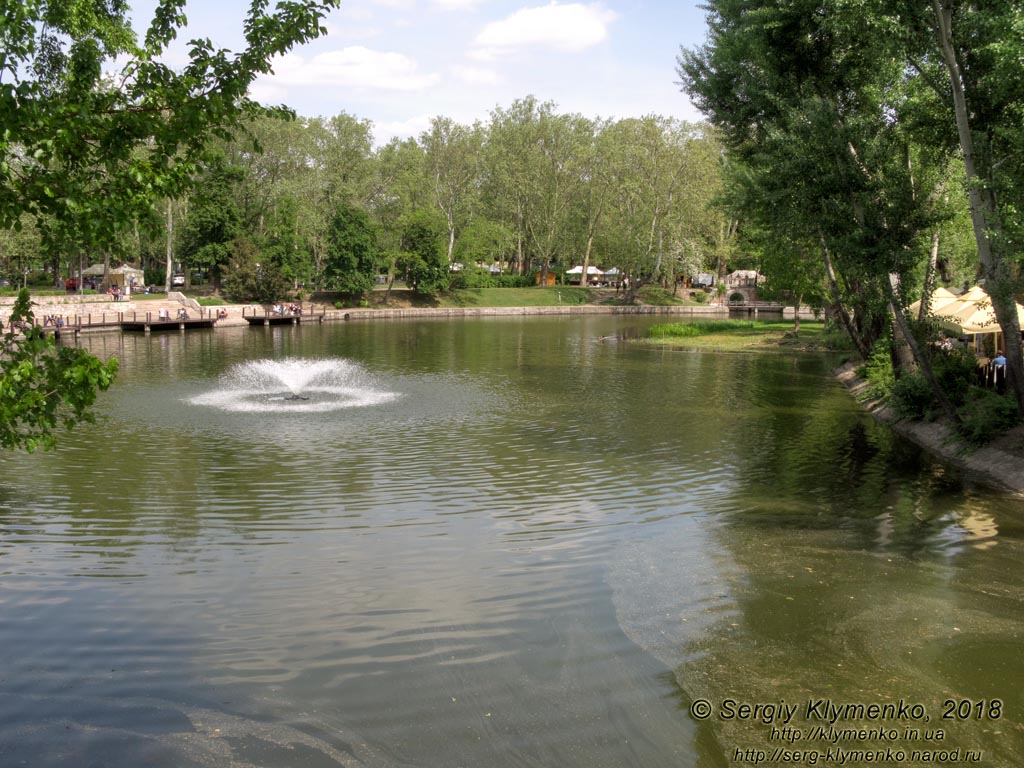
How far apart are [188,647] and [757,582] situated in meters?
7.12

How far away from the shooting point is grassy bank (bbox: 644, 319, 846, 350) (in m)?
48.5

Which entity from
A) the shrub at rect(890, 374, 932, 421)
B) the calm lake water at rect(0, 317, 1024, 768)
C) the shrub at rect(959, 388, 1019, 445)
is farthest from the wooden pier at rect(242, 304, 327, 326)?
the shrub at rect(959, 388, 1019, 445)

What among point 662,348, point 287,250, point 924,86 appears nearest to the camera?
point 924,86

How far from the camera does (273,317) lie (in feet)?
213

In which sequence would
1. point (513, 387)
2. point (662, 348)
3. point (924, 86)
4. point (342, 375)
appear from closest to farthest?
point (924, 86)
point (513, 387)
point (342, 375)
point (662, 348)

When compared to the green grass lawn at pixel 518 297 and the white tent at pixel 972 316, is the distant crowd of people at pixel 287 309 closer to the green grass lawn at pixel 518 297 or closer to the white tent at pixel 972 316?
the green grass lawn at pixel 518 297

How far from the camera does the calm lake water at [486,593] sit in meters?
7.38

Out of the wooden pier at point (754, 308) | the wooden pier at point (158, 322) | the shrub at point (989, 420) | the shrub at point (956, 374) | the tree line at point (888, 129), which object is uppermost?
the tree line at point (888, 129)

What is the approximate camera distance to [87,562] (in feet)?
39.3

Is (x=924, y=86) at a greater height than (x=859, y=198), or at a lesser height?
greater

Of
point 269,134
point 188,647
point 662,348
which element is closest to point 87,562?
point 188,647

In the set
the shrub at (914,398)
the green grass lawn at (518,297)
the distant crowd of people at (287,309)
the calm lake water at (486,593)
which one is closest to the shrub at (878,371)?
the shrub at (914,398)

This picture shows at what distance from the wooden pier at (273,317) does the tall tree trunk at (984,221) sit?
54.1 m

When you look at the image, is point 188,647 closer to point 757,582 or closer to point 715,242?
point 757,582
